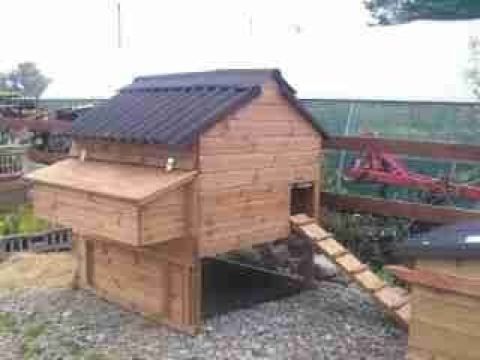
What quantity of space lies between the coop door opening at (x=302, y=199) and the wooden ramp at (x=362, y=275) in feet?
1.07

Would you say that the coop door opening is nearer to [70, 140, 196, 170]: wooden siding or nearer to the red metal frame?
the red metal frame

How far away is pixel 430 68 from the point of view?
1132 cm

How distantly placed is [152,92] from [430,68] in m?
6.58

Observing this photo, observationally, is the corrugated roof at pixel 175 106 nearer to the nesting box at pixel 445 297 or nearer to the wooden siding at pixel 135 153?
the wooden siding at pixel 135 153

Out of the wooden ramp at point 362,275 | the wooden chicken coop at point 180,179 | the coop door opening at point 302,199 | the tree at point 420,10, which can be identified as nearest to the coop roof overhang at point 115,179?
the wooden chicken coop at point 180,179

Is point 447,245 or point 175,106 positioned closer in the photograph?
point 447,245

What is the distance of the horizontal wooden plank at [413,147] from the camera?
19.7 ft

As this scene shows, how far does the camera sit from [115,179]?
18.3 ft

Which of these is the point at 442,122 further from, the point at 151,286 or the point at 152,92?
the point at 151,286

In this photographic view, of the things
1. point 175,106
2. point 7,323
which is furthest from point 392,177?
point 7,323

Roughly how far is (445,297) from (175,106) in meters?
3.05

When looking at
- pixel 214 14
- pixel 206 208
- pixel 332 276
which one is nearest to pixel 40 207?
pixel 206 208

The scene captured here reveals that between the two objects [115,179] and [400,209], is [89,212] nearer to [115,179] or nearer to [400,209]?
[115,179]

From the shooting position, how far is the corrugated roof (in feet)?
17.7
